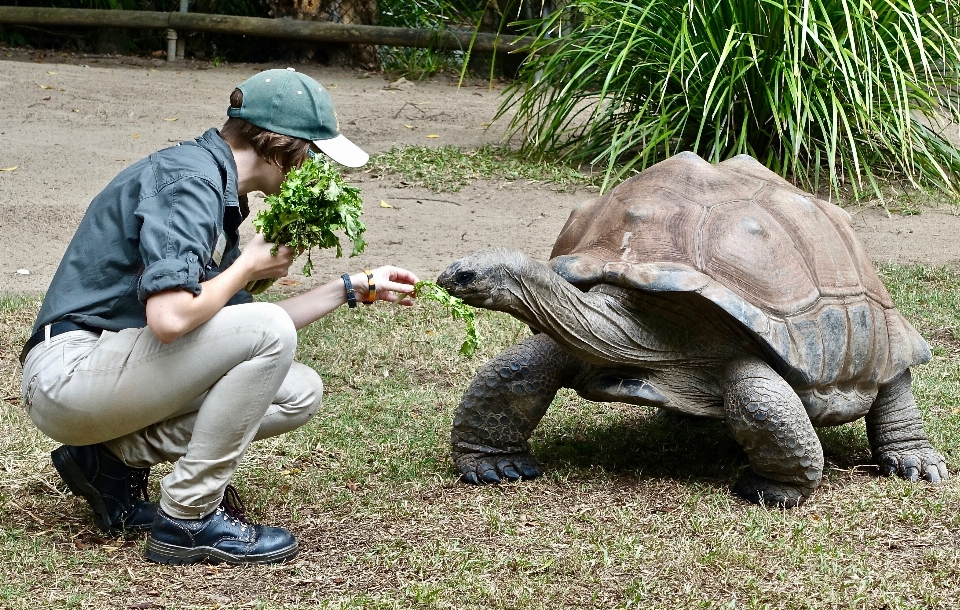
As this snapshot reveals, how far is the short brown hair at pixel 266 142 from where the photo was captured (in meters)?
2.69

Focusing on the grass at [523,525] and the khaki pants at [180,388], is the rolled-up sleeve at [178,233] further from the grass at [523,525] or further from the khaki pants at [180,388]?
the grass at [523,525]

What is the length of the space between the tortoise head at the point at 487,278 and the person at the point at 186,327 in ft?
0.59

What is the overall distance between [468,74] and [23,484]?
28.5 feet

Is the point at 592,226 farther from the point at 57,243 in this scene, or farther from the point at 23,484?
the point at 57,243

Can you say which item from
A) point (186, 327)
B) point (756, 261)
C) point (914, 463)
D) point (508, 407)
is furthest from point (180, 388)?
point (914, 463)

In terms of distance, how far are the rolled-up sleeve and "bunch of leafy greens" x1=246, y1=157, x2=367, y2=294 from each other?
126 millimetres

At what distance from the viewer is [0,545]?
9.32 ft

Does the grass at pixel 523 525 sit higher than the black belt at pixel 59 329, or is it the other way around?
the black belt at pixel 59 329

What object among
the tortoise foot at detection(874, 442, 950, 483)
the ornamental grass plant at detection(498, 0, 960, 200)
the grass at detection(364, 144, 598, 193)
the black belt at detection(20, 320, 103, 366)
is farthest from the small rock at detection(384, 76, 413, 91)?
the black belt at detection(20, 320, 103, 366)

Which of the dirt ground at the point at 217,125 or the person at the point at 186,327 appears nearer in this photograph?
the person at the point at 186,327

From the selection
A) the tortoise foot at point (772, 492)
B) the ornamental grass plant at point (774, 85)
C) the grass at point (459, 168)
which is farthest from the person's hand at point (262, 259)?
the grass at point (459, 168)

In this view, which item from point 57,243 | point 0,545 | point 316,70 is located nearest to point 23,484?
point 0,545

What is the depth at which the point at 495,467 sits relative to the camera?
137 inches

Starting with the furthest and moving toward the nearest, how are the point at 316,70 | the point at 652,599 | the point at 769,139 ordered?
the point at 316,70 → the point at 769,139 → the point at 652,599
